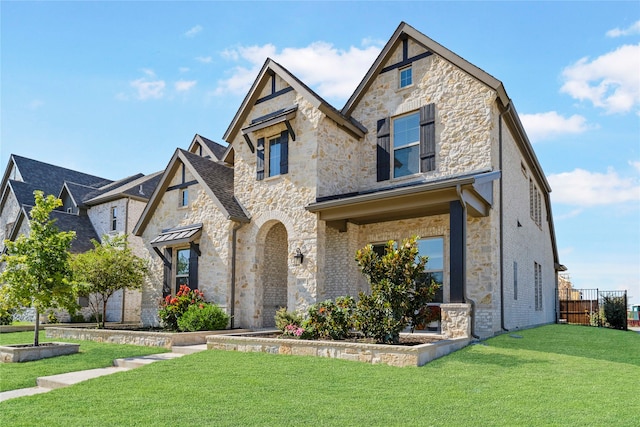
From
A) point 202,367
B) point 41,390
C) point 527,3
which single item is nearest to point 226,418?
point 202,367

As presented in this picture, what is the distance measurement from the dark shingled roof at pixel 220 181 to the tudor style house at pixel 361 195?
0.06m

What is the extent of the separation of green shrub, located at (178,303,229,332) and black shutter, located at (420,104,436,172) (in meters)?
7.58

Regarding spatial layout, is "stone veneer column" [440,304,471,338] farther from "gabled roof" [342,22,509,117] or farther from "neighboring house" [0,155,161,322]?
"neighboring house" [0,155,161,322]

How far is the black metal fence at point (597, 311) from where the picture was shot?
2234cm

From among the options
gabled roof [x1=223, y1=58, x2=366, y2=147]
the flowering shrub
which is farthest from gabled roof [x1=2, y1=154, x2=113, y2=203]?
the flowering shrub

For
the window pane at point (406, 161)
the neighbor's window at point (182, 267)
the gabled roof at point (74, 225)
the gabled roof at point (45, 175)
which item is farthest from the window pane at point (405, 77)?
the gabled roof at point (45, 175)

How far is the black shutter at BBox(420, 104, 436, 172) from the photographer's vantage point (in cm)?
1428

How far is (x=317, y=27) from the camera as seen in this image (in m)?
10.8

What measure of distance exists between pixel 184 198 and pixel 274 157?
4202 millimetres

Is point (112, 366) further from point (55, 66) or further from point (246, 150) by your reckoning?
point (246, 150)

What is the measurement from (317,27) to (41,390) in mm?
8913

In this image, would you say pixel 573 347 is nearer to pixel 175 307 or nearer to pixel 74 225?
pixel 175 307

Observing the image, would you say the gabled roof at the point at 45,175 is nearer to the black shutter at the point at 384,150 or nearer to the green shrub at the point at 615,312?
the black shutter at the point at 384,150

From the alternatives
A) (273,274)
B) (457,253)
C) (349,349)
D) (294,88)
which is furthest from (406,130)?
(349,349)
